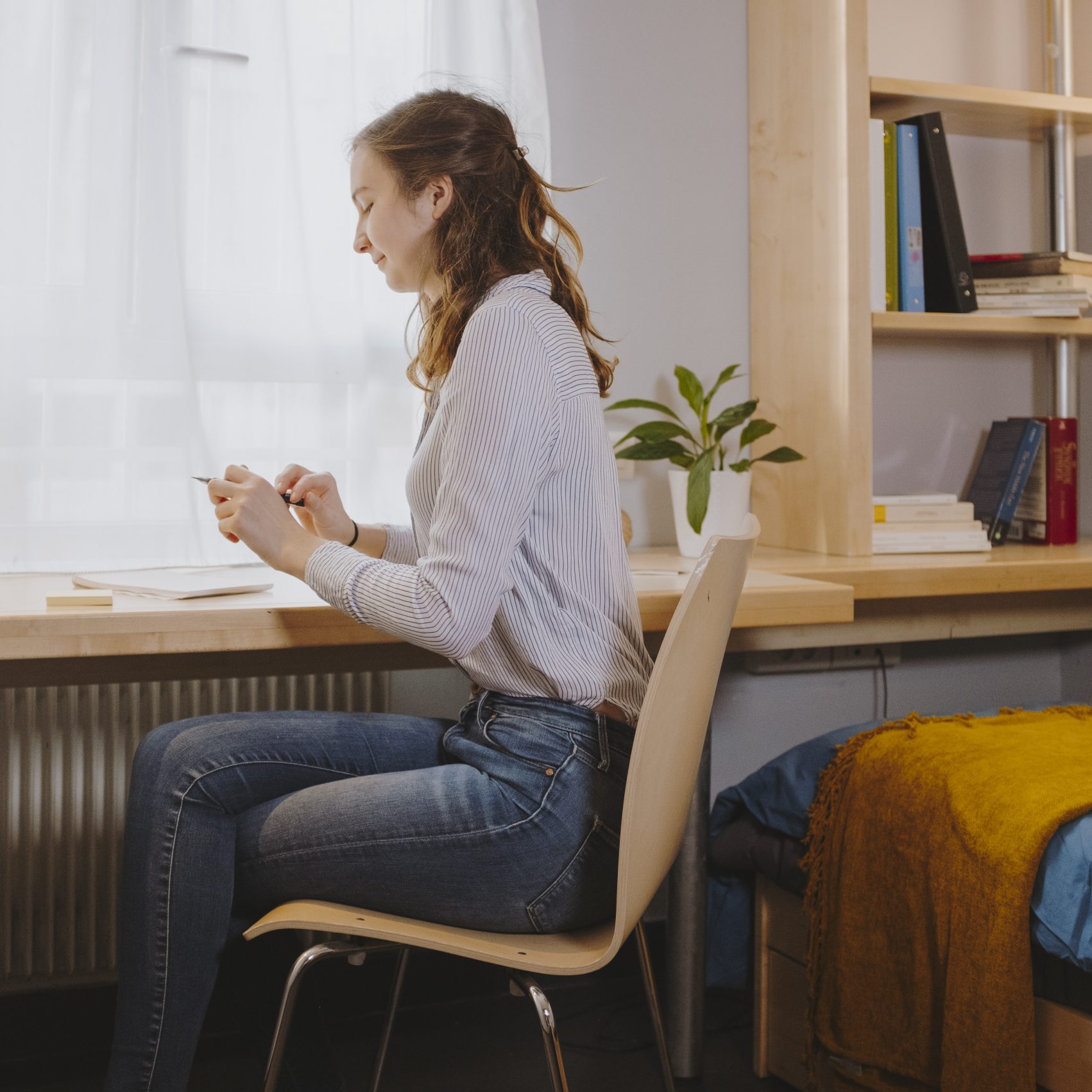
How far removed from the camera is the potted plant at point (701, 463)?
196cm

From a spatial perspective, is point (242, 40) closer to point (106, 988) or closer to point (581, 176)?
point (581, 176)

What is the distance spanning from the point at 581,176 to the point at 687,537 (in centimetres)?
68

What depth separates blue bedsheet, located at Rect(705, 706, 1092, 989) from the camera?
1257 mm

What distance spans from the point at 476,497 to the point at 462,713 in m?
0.30

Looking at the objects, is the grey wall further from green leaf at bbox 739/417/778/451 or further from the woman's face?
the woman's face

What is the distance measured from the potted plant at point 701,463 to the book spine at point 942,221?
16.8 inches

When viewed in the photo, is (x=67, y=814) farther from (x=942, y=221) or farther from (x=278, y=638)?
(x=942, y=221)

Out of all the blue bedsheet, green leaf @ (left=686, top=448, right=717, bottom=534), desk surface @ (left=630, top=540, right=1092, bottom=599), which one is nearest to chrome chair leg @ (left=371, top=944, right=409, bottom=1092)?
the blue bedsheet

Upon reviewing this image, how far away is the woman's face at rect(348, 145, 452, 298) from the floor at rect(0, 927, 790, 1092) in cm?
110

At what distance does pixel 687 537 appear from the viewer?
79.0 inches

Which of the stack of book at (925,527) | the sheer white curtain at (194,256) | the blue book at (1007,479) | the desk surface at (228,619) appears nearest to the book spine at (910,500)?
the stack of book at (925,527)

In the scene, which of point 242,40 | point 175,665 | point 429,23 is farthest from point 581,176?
point 175,665

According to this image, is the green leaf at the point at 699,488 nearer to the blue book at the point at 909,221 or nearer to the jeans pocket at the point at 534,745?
the blue book at the point at 909,221

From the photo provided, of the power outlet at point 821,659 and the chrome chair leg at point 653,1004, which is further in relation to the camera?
the power outlet at point 821,659
